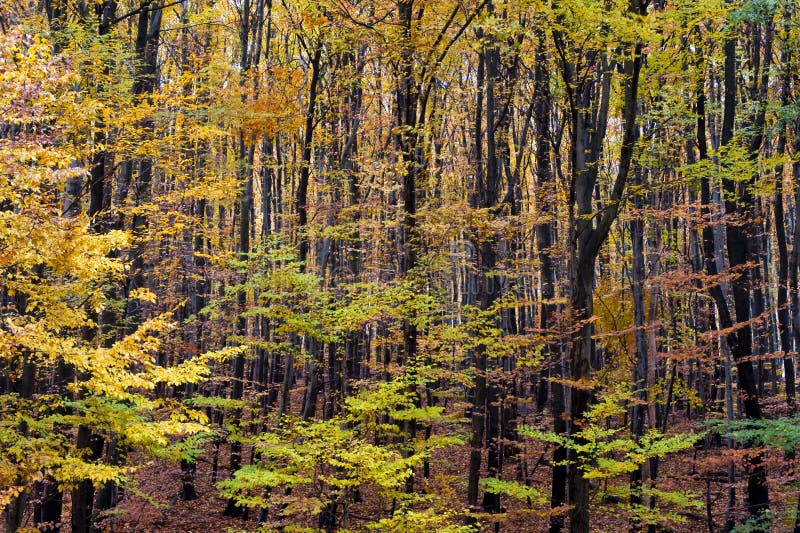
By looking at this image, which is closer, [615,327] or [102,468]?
[102,468]

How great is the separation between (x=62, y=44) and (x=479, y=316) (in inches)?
423

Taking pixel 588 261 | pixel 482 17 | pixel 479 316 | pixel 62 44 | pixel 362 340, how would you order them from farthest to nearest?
pixel 362 340, pixel 479 316, pixel 482 17, pixel 62 44, pixel 588 261

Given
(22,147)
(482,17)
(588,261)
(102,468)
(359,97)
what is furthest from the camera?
(359,97)

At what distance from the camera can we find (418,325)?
12.5m

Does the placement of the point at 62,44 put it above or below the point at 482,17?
below

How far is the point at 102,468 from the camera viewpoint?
8539 mm

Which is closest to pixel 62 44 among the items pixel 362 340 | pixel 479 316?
pixel 479 316

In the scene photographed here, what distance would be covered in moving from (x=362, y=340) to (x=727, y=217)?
16.0 m

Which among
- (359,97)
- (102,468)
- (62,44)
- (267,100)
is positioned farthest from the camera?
(359,97)

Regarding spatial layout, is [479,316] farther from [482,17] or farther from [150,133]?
[150,133]

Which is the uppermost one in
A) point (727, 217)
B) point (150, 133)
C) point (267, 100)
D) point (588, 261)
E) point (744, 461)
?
point (267, 100)

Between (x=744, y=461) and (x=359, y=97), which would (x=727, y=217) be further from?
(x=359, y=97)

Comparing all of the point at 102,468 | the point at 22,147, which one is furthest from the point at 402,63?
the point at 102,468

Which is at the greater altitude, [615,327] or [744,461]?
[615,327]
